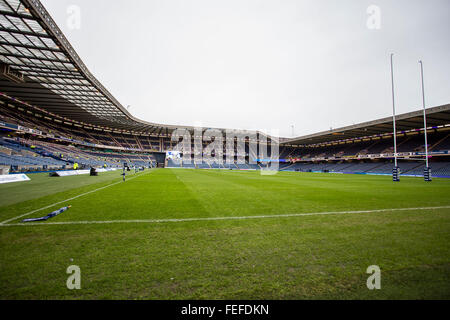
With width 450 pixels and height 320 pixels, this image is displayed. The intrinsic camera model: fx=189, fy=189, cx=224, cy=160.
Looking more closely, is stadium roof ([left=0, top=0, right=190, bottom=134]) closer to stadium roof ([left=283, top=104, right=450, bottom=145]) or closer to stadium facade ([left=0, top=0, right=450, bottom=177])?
stadium facade ([left=0, top=0, right=450, bottom=177])

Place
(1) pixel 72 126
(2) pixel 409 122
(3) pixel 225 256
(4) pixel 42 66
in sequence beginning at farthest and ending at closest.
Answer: (1) pixel 72 126 → (2) pixel 409 122 → (4) pixel 42 66 → (3) pixel 225 256

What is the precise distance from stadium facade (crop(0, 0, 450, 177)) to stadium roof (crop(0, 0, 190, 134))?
69 mm

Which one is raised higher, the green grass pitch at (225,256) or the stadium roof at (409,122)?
the stadium roof at (409,122)

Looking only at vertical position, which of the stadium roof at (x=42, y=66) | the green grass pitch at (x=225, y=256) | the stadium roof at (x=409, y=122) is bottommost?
the green grass pitch at (x=225, y=256)

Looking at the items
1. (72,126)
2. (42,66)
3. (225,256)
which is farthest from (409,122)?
(72,126)

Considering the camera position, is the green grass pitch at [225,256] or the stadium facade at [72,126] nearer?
the green grass pitch at [225,256]

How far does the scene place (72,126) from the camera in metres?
52.6

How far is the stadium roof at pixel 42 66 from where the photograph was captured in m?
14.1

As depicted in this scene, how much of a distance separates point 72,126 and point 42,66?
38.5 meters

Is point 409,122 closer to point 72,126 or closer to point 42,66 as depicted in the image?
point 42,66

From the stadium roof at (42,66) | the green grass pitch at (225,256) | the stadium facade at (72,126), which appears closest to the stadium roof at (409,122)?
the stadium facade at (72,126)

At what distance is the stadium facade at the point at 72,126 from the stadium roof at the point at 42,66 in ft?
0.23

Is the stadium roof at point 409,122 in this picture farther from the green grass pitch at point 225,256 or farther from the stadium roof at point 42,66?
the stadium roof at point 42,66
